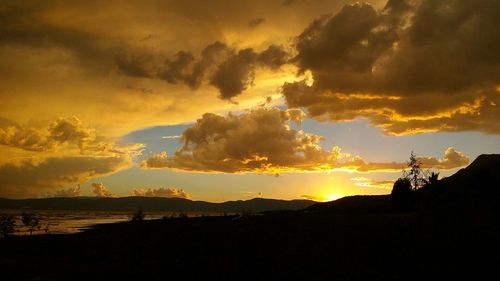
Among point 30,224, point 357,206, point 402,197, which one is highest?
point 402,197

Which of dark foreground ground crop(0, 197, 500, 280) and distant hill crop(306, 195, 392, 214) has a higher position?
distant hill crop(306, 195, 392, 214)

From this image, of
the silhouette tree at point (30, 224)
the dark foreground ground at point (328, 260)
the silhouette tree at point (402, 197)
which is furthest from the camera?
the silhouette tree at point (30, 224)

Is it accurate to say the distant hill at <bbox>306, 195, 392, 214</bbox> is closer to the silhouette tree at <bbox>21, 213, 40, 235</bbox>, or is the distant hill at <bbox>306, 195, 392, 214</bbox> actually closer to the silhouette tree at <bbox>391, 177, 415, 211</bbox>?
the silhouette tree at <bbox>391, 177, 415, 211</bbox>

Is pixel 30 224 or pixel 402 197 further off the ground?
pixel 402 197

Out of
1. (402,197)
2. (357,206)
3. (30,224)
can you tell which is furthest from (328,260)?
(30,224)

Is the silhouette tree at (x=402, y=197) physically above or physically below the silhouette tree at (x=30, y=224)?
above

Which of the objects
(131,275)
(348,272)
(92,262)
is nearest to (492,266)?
(348,272)

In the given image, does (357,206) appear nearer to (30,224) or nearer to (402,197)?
(402,197)

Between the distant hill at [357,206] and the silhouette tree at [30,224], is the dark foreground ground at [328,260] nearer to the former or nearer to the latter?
the distant hill at [357,206]

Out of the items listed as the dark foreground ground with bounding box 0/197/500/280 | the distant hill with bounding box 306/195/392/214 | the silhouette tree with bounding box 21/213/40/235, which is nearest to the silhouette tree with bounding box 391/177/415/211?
the distant hill with bounding box 306/195/392/214

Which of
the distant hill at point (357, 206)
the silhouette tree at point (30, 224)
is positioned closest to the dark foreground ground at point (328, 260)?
the distant hill at point (357, 206)

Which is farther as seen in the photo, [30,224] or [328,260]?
[30,224]

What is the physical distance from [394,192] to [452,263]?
58.2 meters

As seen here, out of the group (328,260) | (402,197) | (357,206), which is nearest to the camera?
(328,260)
